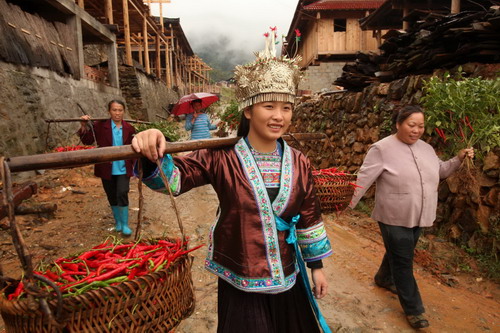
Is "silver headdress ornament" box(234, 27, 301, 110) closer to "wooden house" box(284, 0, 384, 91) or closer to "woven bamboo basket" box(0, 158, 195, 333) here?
"woven bamboo basket" box(0, 158, 195, 333)

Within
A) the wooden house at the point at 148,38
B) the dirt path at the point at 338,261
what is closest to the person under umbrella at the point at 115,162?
the dirt path at the point at 338,261

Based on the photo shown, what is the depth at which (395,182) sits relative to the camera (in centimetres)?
306

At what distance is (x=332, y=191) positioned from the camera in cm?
259

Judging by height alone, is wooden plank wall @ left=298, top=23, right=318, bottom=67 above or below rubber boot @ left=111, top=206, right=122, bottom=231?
above

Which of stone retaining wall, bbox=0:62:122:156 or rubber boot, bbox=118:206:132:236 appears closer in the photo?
rubber boot, bbox=118:206:132:236

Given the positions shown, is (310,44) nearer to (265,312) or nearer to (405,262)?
(405,262)

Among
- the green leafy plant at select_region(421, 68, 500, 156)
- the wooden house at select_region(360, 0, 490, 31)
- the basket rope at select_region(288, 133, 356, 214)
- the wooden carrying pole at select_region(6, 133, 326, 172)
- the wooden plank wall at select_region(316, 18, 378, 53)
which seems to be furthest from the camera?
the wooden plank wall at select_region(316, 18, 378, 53)

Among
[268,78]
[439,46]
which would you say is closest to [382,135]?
[439,46]

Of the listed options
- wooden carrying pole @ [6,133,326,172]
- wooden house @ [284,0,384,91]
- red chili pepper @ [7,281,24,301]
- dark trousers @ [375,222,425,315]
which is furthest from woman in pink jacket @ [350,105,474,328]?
wooden house @ [284,0,384,91]

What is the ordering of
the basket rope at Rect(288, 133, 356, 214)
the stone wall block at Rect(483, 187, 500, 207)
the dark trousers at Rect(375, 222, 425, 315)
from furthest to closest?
the stone wall block at Rect(483, 187, 500, 207) → the dark trousers at Rect(375, 222, 425, 315) → the basket rope at Rect(288, 133, 356, 214)

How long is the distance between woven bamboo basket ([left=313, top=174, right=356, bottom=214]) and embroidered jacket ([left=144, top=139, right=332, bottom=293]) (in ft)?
2.11

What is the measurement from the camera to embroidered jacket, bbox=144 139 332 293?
1713 mm

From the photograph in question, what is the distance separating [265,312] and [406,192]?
6.39ft

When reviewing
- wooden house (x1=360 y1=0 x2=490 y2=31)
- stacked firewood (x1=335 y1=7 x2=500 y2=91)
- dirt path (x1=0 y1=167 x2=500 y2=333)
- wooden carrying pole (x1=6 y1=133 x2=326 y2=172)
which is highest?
wooden house (x1=360 y1=0 x2=490 y2=31)
